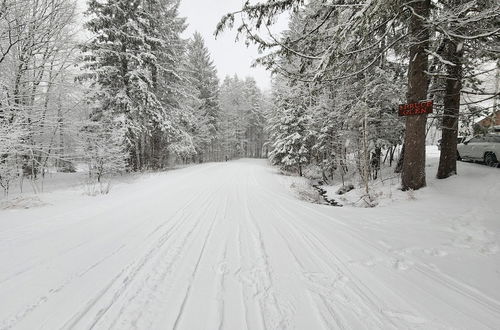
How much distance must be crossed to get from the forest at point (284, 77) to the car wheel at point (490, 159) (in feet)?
6.97

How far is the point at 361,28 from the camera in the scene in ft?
14.3

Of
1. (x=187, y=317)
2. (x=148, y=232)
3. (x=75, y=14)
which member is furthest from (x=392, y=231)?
(x=75, y=14)

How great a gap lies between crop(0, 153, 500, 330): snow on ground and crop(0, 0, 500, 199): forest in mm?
2843

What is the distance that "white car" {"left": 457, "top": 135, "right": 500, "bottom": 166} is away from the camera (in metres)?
10.6

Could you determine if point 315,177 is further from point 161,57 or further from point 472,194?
point 161,57

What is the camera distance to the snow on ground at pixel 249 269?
229cm

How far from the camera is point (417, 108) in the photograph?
7109 mm

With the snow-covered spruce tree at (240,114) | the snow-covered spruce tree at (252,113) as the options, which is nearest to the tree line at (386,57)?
the snow-covered spruce tree at (240,114)

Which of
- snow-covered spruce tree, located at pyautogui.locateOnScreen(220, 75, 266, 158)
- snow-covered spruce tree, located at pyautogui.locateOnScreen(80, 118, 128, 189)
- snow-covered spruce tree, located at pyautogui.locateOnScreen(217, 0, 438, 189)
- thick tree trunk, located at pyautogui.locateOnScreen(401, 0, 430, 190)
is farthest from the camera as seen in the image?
snow-covered spruce tree, located at pyautogui.locateOnScreen(220, 75, 266, 158)

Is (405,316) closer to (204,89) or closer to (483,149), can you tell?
(483,149)

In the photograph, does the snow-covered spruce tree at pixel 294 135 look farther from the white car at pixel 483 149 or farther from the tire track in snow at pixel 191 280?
the tire track in snow at pixel 191 280

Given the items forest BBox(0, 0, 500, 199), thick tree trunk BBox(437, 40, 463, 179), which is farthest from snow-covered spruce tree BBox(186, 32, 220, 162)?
thick tree trunk BBox(437, 40, 463, 179)

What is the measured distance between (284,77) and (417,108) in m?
7.18

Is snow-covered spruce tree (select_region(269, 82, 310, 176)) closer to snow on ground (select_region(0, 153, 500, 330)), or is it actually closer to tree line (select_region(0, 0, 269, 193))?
tree line (select_region(0, 0, 269, 193))
